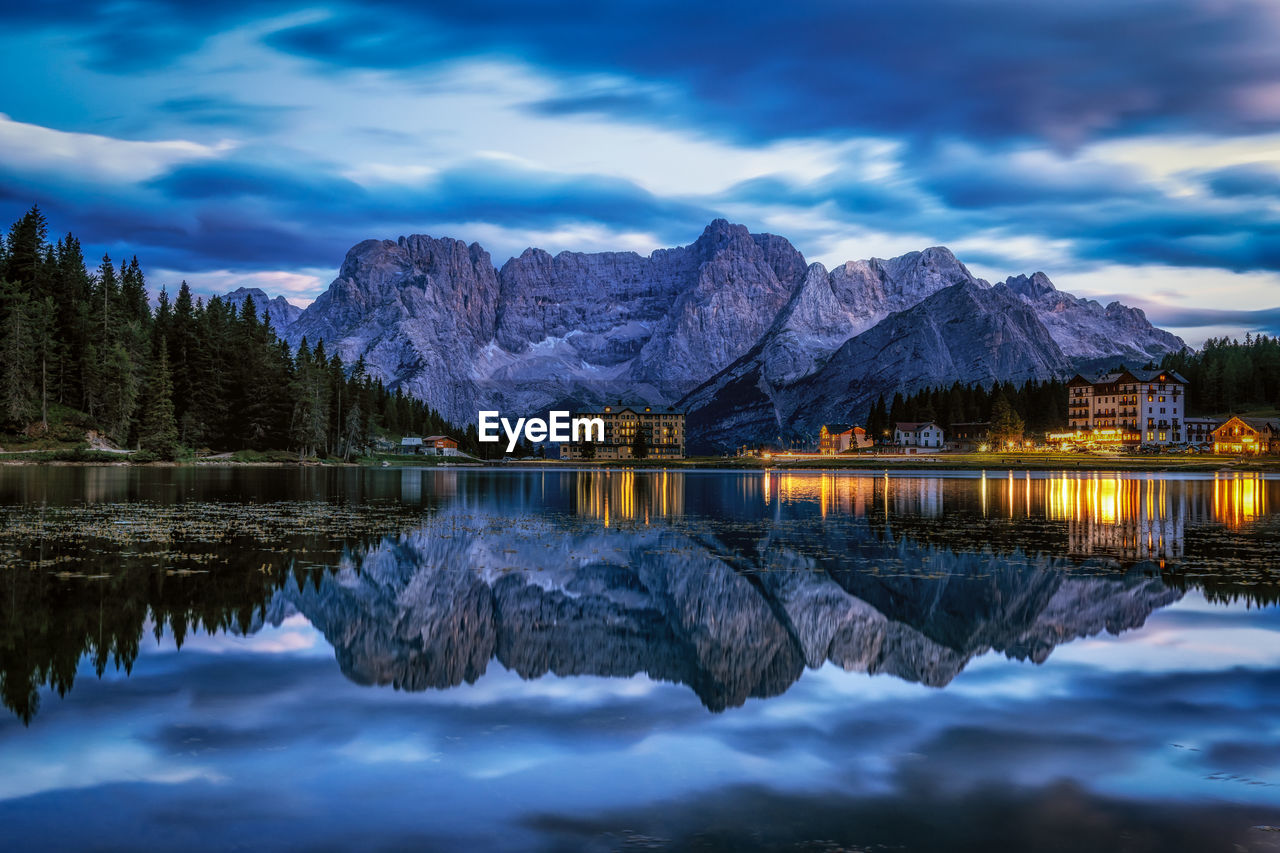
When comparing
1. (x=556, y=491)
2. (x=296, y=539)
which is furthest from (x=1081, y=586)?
(x=556, y=491)

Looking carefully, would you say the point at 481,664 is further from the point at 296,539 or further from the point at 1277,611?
the point at 296,539

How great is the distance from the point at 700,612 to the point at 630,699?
813 centimetres

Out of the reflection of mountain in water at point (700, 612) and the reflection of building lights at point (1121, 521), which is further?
the reflection of building lights at point (1121, 521)

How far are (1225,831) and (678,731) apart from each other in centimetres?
666

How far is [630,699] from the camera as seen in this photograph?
51.2 feet

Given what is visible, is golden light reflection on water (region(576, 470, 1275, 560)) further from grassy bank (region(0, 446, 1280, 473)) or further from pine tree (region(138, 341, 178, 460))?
pine tree (region(138, 341, 178, 460))

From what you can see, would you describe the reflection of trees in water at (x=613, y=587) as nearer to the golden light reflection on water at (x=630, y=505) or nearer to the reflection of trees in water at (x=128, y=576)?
the reflection of trees in water at (x=128, y=576)

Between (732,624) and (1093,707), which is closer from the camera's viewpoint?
(1093,707)

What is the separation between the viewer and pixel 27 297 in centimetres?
13625

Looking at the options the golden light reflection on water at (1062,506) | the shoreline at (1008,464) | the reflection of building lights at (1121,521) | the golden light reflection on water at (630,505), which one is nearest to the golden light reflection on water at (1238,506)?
the golden light reflection on water at (1062,506)

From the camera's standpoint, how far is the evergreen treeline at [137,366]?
5300 inches

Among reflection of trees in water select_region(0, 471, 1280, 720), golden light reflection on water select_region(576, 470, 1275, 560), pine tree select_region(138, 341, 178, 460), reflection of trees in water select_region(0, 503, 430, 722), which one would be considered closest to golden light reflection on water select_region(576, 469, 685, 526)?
golden light reflection on water select_region(576, 470, 1275, 560)

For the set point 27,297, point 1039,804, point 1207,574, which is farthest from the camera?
point 27,297

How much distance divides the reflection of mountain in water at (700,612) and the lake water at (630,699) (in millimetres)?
134
